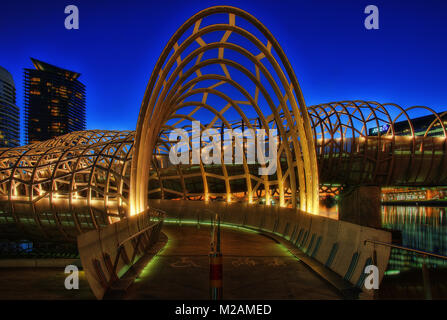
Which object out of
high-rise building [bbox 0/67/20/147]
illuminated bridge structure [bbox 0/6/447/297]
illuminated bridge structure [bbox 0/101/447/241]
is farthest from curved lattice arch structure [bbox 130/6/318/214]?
high-rise building [bbox 0/67/20/147]

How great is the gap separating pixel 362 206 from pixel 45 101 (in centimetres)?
18990

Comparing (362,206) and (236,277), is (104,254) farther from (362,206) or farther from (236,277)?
(362,206)

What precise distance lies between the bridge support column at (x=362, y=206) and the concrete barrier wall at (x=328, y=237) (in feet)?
51.1

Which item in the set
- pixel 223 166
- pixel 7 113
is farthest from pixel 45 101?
pixel 223 166

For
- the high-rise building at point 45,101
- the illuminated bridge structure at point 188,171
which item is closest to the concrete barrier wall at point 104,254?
the illuminated bridge structure at point 188,171

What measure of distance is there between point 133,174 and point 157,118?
4.45m

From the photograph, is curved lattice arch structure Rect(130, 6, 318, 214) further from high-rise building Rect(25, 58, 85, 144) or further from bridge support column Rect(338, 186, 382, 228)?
high-rise building Rect(25, 58, 85, 144)

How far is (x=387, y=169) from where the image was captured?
3331cm

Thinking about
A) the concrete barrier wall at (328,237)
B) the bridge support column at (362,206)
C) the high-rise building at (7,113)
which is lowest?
the bridge support column at (362,206)

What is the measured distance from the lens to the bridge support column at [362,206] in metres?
31.1

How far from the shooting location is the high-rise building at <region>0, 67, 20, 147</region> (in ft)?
447

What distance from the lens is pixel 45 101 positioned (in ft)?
602

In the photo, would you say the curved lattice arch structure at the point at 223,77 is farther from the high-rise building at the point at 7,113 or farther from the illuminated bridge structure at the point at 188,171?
the high-rise building at the point at 7,113

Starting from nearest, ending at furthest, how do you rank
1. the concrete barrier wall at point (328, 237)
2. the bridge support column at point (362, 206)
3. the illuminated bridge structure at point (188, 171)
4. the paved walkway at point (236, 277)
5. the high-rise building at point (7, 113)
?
the concrete barrier wall at point (328, 237)
the paved walkway at point (236, 277)
the illuminated bridge structure at point (188, 171)
the bridge support column at point (362, 206)
the high-rise building at point (7, 113)
